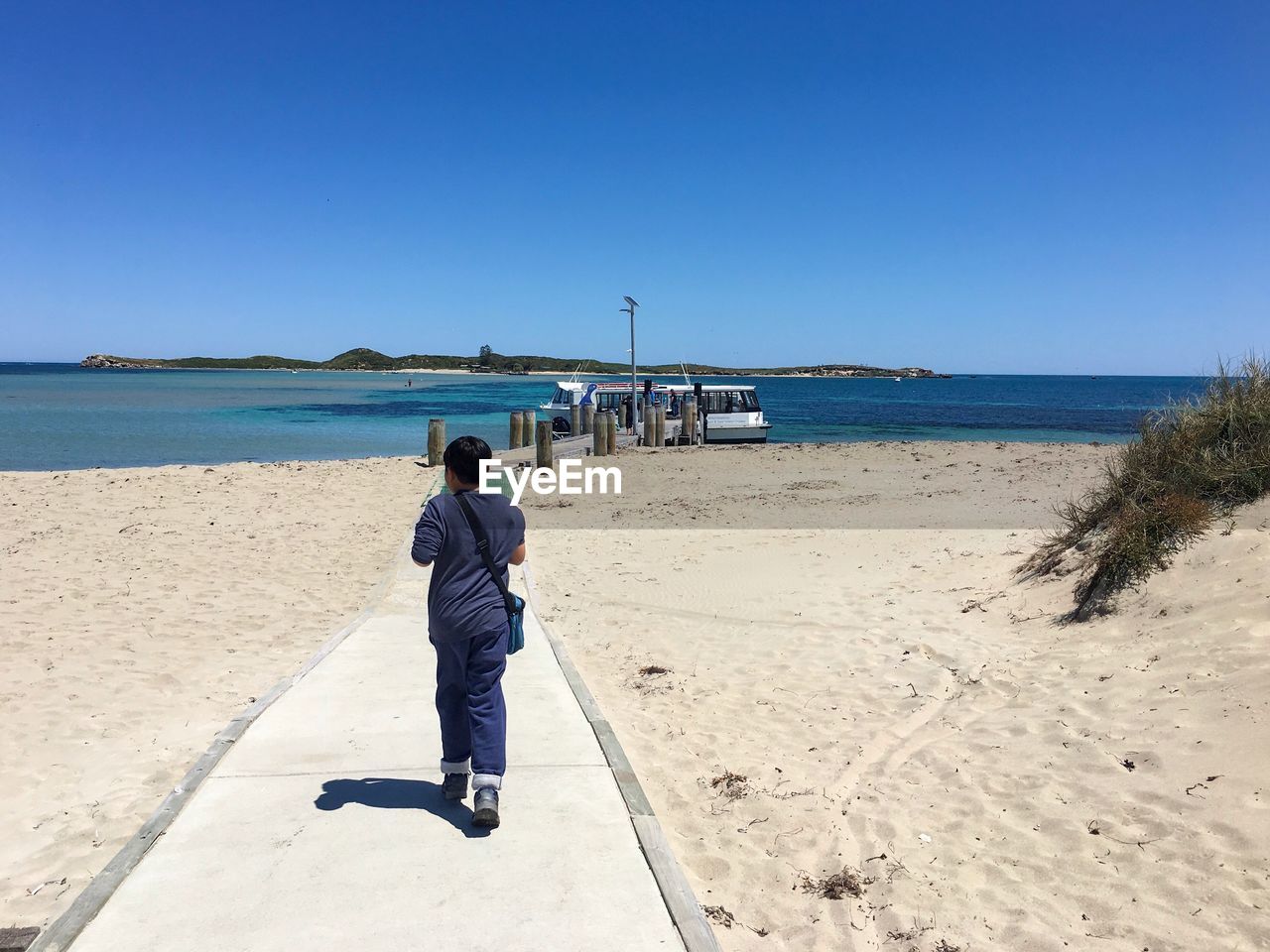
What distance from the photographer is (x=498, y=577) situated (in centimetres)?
400

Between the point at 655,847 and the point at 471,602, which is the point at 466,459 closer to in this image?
the point at 471,602

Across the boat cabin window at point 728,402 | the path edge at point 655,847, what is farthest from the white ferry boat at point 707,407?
the path edge at point 655,847

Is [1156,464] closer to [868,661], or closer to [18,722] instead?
[868,661]

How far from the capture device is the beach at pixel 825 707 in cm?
375

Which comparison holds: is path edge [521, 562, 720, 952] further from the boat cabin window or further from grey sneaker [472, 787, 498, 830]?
the boat cabin window

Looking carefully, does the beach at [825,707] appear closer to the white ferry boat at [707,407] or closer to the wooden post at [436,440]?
the wooden post at [436,440]

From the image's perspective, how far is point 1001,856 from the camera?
4.05 m

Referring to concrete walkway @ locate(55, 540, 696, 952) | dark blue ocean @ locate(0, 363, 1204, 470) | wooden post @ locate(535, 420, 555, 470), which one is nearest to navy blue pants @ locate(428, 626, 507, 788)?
concrete walkway @ locate(55, 540, 696, 952)

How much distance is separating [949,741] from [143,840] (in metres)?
4.23

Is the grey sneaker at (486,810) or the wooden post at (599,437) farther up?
the wooden post at (599,437)

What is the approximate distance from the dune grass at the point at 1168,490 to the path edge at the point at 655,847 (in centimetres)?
398
